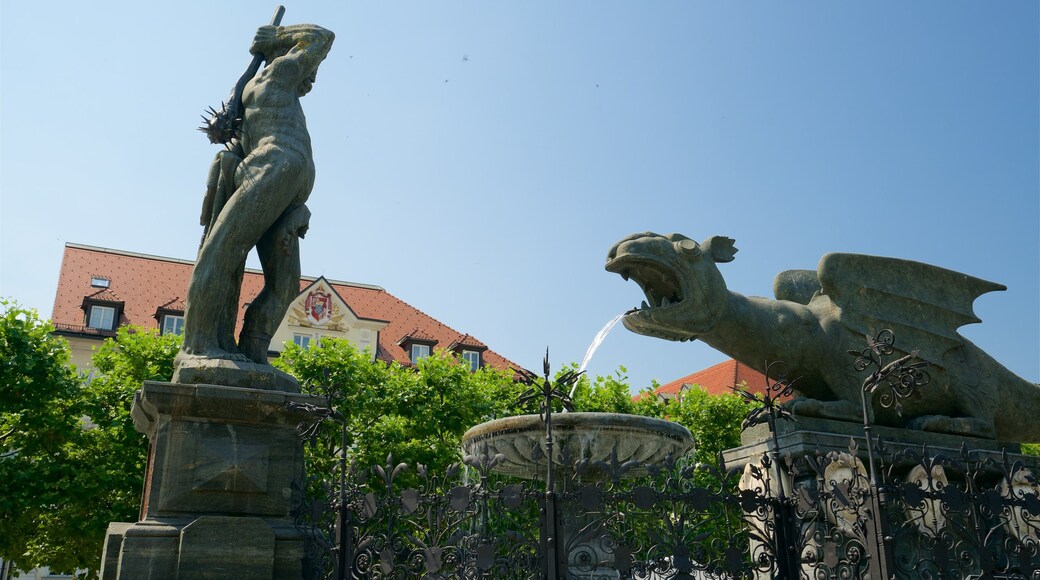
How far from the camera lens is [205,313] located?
21.0 feet

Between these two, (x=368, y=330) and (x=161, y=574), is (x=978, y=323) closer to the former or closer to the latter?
(x=161, y=574)

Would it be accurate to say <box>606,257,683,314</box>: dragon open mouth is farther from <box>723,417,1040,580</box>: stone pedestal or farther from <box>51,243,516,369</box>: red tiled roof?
<box>51,243,516,369</box>: red tiled roof

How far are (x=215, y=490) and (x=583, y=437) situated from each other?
13.5ft

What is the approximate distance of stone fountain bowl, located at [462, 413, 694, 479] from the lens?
354 inches

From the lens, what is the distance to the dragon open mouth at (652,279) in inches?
279

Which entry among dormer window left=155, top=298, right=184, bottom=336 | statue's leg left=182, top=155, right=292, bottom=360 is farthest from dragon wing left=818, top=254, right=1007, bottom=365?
dormer window left=155, top=298, right=184, bottom=336

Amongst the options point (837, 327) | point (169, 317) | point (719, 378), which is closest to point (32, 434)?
point (169, 317)

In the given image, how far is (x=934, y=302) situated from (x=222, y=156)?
5572 mm

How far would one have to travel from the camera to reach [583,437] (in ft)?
29.7

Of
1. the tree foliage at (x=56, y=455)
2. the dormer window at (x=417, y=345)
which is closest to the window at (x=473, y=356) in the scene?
the dormer window at (x=417, y=345)

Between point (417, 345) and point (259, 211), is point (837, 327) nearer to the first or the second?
point (259, 211)

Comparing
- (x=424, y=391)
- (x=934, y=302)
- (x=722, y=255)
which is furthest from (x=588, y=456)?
(x=424, y=391)

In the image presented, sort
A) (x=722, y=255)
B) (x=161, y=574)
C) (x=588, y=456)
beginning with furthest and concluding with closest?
1. (x=588, y=456)
2. (x=722, y=255)
3. (x=161, y=574)

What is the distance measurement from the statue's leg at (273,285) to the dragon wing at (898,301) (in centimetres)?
401
